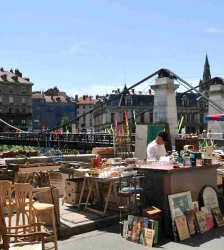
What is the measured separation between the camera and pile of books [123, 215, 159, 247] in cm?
575

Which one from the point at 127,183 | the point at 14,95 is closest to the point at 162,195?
the point at 127,183

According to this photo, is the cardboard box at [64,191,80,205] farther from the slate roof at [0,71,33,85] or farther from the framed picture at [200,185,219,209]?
the slate roof at [0,71,33,85]

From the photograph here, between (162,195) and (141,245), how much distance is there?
3.33 feet

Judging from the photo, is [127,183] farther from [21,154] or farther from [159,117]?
[159,117]

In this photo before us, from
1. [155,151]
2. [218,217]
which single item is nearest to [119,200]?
[155,151]

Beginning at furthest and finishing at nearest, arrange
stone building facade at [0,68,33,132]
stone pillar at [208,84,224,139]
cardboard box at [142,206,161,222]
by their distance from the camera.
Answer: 1. stone building facade at [0,68,33,132]
2. stone pillar at [208,84,224,139]
3. cardboard box at [142,206,161,222]

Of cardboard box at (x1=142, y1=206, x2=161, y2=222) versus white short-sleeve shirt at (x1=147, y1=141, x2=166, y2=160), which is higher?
white short-sleeve shirt at (x1=147, y1=141, x2=166, y2=160)

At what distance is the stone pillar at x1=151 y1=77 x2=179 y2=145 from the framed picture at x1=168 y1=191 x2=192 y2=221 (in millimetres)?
9829

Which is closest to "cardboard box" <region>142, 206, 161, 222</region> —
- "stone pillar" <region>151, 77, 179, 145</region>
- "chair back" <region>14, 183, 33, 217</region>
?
"chair back" <region>14, 183, 33, 217</region>

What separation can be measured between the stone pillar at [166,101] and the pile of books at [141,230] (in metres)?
10.4

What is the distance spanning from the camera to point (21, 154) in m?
12.1

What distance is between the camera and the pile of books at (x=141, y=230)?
5754 mm

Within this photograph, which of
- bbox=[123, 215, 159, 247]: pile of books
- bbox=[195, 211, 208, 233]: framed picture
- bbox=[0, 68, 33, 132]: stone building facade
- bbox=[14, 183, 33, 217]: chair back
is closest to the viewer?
bbox=[14, 183, 33, 217]: chair back

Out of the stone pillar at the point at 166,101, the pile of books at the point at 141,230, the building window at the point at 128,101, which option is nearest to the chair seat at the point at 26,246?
the pile of books at the point at 141,230
